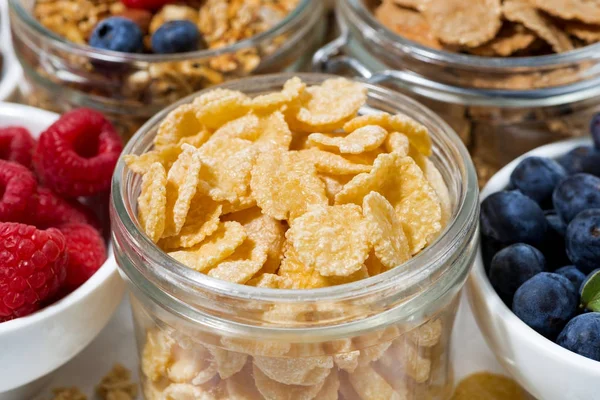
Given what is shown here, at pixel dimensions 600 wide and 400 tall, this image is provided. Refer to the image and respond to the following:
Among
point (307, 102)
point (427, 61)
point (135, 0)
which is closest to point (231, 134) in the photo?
point (307, 102)

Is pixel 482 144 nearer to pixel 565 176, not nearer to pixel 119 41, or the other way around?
pixel 565 176

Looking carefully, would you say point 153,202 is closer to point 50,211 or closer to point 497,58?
point 50,211

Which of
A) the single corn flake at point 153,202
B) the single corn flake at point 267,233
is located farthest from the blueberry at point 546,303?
the single corn flake at point 153,202

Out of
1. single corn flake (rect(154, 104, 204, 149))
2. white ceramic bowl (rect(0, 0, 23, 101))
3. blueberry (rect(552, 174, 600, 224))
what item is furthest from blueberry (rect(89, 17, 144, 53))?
blueberry (rect(552, 174, 600, 224))

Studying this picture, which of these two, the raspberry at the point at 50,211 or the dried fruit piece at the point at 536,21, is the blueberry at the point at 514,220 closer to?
the dried fruit piece at the point at 536,21

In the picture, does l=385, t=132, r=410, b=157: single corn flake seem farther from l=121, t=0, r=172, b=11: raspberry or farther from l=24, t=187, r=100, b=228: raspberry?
l=121, t=0, r=172, b=11: raspberry

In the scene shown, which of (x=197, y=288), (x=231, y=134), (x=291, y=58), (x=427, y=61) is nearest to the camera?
(x=197, y=288)
